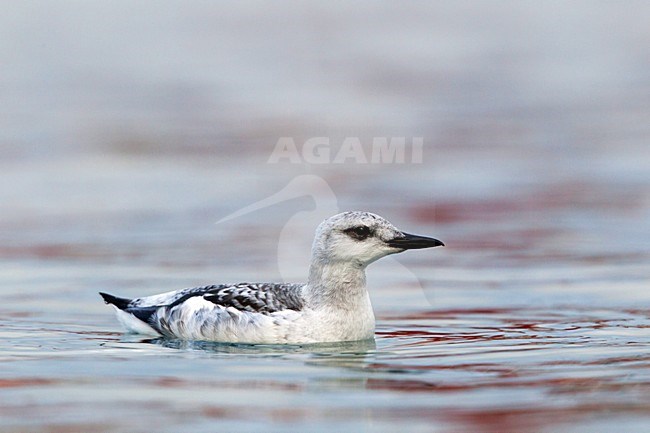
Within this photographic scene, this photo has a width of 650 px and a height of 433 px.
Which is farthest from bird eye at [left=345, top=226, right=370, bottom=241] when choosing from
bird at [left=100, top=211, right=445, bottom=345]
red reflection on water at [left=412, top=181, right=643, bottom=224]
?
red reflection on water at [left=412, top=181, right=643, bottom=224]

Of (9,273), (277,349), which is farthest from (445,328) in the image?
(9,273)

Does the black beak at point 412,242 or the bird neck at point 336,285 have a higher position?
the black beak at point 412,242

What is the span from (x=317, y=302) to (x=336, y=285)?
0.69ft

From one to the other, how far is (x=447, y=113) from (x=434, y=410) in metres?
21.2

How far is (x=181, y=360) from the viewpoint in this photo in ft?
40.4

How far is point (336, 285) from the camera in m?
13.3

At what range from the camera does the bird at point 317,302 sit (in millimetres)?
13086

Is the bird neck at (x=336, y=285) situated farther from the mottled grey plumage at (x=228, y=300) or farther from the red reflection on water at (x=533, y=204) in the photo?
the red reflection on water at (x=533, y=204)

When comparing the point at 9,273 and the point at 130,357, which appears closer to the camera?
the point at 130,357

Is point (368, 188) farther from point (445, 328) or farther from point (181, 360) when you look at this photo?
point (181, 360)

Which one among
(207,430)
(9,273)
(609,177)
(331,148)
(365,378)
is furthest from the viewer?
(331,148)

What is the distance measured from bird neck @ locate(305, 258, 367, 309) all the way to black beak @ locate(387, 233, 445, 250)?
1.48ft

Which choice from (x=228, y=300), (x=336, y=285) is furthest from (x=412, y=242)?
(x=228, y=300)
